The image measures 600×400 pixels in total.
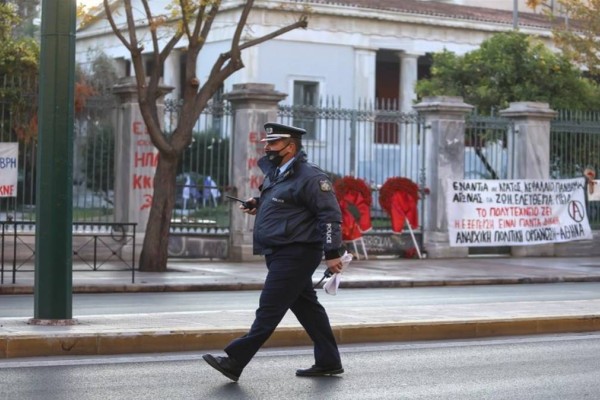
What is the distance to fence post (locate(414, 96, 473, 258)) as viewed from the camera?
85.4ft

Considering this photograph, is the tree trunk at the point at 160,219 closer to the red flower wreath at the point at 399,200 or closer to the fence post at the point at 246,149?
the fence post at the point at 246,149

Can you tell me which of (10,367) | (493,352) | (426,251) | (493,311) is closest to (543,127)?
(426,251)

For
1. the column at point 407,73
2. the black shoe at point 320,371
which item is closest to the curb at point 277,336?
the black shoe at point 320,371

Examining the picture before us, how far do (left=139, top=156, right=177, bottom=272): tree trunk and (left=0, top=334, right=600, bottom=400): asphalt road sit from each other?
10.5 m

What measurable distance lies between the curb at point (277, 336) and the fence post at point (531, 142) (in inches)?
553

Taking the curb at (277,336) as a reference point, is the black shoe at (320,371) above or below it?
below

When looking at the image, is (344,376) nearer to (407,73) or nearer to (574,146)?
(574,146)

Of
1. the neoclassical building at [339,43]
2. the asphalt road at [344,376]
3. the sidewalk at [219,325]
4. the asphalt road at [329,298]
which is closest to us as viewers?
the asphalt road at [344,376]

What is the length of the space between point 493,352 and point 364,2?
38.2 meters

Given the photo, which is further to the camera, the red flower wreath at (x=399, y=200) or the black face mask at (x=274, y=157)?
the red flower wreath at (x=399, y=200)

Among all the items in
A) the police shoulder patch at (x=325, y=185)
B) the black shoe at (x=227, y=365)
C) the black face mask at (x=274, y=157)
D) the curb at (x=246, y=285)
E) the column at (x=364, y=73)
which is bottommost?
the black shoe at (x=227, y=365)

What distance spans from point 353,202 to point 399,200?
1161 millimetres

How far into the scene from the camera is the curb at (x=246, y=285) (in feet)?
59.9

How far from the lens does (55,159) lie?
1170cm
